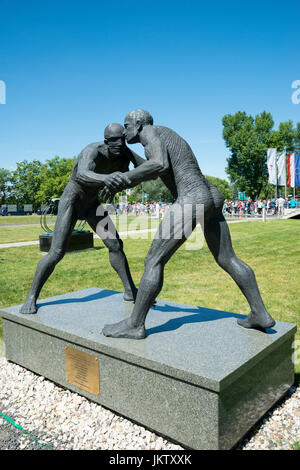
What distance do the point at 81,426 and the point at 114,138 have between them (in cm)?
262

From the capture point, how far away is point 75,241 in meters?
12.9

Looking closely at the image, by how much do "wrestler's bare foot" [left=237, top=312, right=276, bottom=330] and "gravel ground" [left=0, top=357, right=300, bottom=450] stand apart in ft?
2.40

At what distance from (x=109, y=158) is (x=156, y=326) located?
1.80 metres

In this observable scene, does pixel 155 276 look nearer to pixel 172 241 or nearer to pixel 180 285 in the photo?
pixel 172 241

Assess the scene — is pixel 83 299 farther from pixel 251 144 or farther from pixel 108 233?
pixel 251 144

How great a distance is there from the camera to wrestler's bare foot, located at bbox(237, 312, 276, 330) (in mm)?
3035

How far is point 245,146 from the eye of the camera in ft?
151

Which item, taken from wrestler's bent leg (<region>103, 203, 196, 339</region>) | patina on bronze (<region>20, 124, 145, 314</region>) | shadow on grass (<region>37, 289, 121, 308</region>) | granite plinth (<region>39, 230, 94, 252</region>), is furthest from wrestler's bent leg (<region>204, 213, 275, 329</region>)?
granite plinth (<region>39, 230, 94, 252</region>)

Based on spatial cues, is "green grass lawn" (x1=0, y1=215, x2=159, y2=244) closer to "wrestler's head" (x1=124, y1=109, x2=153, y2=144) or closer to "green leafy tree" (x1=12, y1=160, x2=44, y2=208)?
"wrestler's head" (x1=124, y1=109, x2=153, y2=144)

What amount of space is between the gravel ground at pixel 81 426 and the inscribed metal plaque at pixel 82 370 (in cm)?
19

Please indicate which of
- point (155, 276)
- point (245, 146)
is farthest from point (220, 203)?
point (245, 146)

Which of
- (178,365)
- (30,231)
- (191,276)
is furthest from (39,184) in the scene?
(178,365)

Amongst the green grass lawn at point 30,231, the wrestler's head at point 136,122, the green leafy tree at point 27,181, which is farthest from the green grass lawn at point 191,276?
the green leafy tree at point 27,181

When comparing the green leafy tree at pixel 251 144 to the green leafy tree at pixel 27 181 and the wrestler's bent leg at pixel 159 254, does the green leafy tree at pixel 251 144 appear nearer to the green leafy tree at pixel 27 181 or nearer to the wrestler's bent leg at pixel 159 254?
the green leafy tree at pixel 27 181
